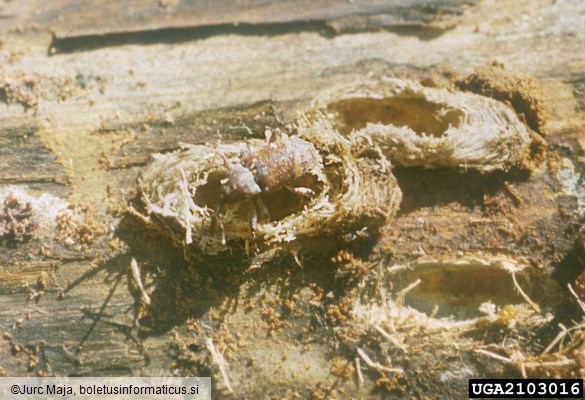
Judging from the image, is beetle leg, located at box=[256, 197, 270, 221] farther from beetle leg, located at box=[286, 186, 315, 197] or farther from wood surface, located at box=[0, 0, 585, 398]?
wood surface, located at box=[0, 0, 585, 398]

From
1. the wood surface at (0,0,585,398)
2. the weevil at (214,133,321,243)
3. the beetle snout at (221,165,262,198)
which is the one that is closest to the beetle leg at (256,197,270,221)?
the weevil at (214,133,321,243)

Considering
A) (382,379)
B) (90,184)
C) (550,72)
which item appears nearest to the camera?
(382,379)

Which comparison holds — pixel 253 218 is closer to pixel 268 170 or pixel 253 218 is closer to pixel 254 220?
pixel 254 220

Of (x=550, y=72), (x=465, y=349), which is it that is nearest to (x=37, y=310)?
(x=465, y=349)

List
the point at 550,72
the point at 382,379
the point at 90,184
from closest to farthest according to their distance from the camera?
the point at 382,379 → the point at 90,184 → the point at 550,72

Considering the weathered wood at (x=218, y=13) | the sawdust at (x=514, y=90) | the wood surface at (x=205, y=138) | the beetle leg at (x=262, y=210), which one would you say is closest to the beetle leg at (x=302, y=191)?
the beetle leg at (x=262, y=210)

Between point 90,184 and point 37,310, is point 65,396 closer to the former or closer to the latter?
point 37,310

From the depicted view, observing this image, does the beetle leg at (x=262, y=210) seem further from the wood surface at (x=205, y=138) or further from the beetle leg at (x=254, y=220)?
the wood surface at (x=205, y=138)
